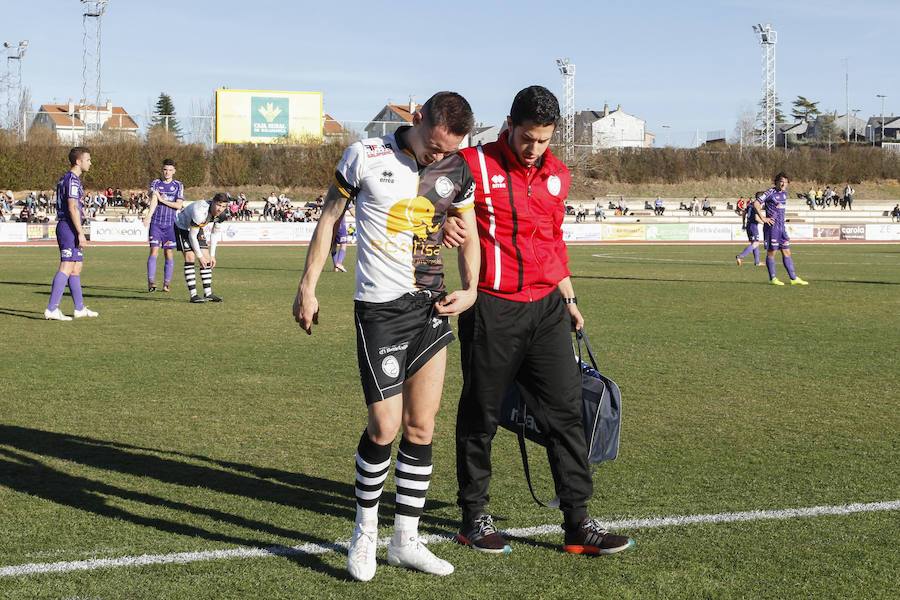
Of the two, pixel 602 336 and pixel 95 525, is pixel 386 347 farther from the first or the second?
pixel 602 336

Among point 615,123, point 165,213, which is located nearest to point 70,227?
point 165,213

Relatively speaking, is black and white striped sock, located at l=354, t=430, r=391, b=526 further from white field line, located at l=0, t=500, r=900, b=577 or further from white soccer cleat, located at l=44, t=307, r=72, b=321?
white soccer cleat, located at l=44, t=307, r=72, b=321

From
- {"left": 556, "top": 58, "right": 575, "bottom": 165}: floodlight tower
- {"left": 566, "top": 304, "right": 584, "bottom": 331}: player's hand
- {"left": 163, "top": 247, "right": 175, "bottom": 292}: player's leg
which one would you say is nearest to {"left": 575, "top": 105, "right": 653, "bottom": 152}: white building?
{"left": 556, "top": 58, "right": 575, "bottom": 165}: floodlight tower

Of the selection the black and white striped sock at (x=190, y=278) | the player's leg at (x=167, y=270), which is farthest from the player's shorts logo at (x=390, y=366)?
the player's leg at (x=167, y=270)

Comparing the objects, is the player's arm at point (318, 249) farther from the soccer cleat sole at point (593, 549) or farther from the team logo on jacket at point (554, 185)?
the soccer cleat sole at point (593, 549)

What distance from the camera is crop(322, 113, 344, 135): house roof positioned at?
251ft

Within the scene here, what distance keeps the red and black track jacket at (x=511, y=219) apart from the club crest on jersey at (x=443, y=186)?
12.8 inches

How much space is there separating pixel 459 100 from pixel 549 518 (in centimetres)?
223

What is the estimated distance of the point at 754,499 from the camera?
18.3 ft

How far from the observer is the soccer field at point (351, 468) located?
4465 mm

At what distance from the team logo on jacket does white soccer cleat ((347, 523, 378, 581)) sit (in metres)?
1.77

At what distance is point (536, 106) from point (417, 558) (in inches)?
79.8

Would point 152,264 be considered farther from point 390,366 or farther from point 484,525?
point 390,366

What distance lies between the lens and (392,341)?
453 cm
